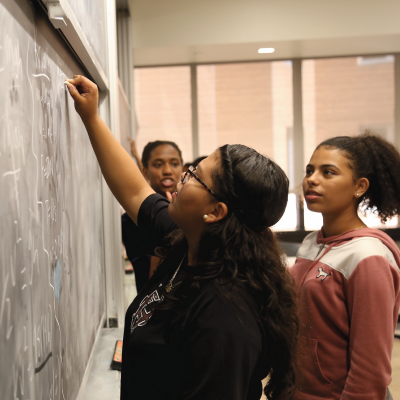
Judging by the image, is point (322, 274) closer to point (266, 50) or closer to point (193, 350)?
point (193, 350)

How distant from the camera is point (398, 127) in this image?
4.57 meters

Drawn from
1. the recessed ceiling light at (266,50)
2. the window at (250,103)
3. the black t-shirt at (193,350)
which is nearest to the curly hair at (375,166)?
the black t-shirt at (193,350)

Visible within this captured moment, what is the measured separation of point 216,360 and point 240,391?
71 mm

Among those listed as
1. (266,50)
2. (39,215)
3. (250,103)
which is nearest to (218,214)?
(39,215)

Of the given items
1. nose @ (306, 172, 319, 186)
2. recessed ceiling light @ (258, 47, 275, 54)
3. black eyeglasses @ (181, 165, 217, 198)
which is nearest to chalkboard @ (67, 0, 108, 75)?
black eyeglasses @ (181, 165, 217, 198)

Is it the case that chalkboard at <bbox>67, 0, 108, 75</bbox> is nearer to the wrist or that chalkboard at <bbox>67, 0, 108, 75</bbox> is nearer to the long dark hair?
the wrist

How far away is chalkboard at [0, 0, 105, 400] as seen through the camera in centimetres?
52

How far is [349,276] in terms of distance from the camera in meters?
1.10

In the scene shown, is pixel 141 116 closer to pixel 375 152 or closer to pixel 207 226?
pixel 375 152

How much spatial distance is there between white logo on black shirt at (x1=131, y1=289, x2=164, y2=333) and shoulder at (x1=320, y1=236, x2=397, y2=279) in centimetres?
56

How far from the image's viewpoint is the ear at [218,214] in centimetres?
82

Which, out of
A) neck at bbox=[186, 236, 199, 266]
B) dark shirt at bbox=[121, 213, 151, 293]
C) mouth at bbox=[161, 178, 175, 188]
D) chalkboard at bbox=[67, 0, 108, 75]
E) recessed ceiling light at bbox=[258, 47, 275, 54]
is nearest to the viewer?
neck at bbox=[186, 236, 199, 266]

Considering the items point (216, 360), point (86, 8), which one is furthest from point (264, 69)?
point (216, 360)

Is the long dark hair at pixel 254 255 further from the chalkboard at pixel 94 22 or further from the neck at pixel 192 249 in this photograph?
the chalkboard at pixel 94 22
